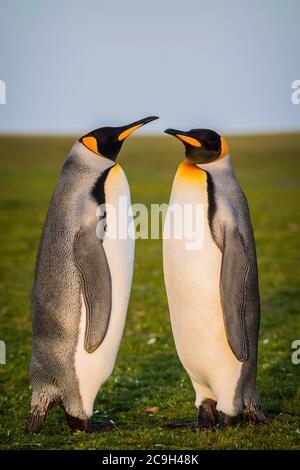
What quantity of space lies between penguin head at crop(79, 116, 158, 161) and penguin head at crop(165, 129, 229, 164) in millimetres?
296

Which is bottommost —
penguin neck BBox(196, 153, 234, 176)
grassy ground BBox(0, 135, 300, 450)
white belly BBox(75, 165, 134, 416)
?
grassy ground BBox(0, 135, 300, 450)

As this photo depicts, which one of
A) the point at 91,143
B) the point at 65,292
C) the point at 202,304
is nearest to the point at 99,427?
the point at 65,292

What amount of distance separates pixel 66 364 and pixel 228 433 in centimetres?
116

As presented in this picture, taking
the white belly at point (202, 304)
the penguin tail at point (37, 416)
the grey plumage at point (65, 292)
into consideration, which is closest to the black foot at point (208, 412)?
the white belly at point (202, 304)

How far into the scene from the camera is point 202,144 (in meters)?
5.12

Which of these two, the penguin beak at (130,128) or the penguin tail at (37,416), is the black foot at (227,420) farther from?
the penguin beak at (130,128)

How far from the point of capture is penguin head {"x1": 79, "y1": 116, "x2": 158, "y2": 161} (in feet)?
17.0

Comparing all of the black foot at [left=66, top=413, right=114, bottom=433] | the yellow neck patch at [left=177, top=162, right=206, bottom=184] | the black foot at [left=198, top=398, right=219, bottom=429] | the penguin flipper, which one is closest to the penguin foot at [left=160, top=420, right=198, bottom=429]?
the black foot at [left=198, top=398, right=219, bottom=429]

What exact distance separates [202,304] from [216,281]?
18 cm

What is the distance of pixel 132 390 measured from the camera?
6633mm

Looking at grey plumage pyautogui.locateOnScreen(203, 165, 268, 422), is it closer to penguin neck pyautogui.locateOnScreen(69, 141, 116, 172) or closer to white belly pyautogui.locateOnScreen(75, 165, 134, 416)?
white belly pyautogui.locateOnScreen(75, 165, 134, 416)

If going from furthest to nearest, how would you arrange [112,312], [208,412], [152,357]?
[152,357]
[208,412]
[112,312]

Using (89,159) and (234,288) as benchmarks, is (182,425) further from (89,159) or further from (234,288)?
(89,159)
